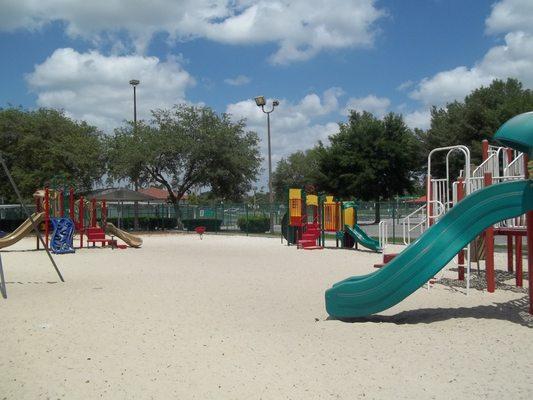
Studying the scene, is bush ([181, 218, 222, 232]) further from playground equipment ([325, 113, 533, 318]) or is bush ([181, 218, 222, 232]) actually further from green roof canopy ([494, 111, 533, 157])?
green roof canopy ([494, 111, 533, 157])

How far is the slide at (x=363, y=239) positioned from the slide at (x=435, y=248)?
12207mm

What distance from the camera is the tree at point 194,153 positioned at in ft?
125

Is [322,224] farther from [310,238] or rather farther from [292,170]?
[292,170]

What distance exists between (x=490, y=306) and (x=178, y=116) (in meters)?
34.5

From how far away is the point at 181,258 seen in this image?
18.0 meters

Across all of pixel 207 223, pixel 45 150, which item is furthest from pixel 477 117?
pixel 45 150

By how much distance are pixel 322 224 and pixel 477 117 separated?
2812 cm

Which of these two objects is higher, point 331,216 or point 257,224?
point 331,216

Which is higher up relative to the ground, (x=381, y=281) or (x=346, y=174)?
(x=346, y=174)

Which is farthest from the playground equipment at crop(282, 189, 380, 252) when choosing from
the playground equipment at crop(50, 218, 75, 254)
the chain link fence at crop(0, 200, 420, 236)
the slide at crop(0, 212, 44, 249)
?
the chain link fence at crop(0, 200, 420, 236)

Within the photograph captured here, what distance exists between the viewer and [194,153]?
38625 millimetres

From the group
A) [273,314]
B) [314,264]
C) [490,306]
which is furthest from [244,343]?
[314,264]

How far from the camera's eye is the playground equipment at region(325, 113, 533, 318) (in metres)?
6.96

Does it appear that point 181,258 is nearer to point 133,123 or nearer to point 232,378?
point 232,378
